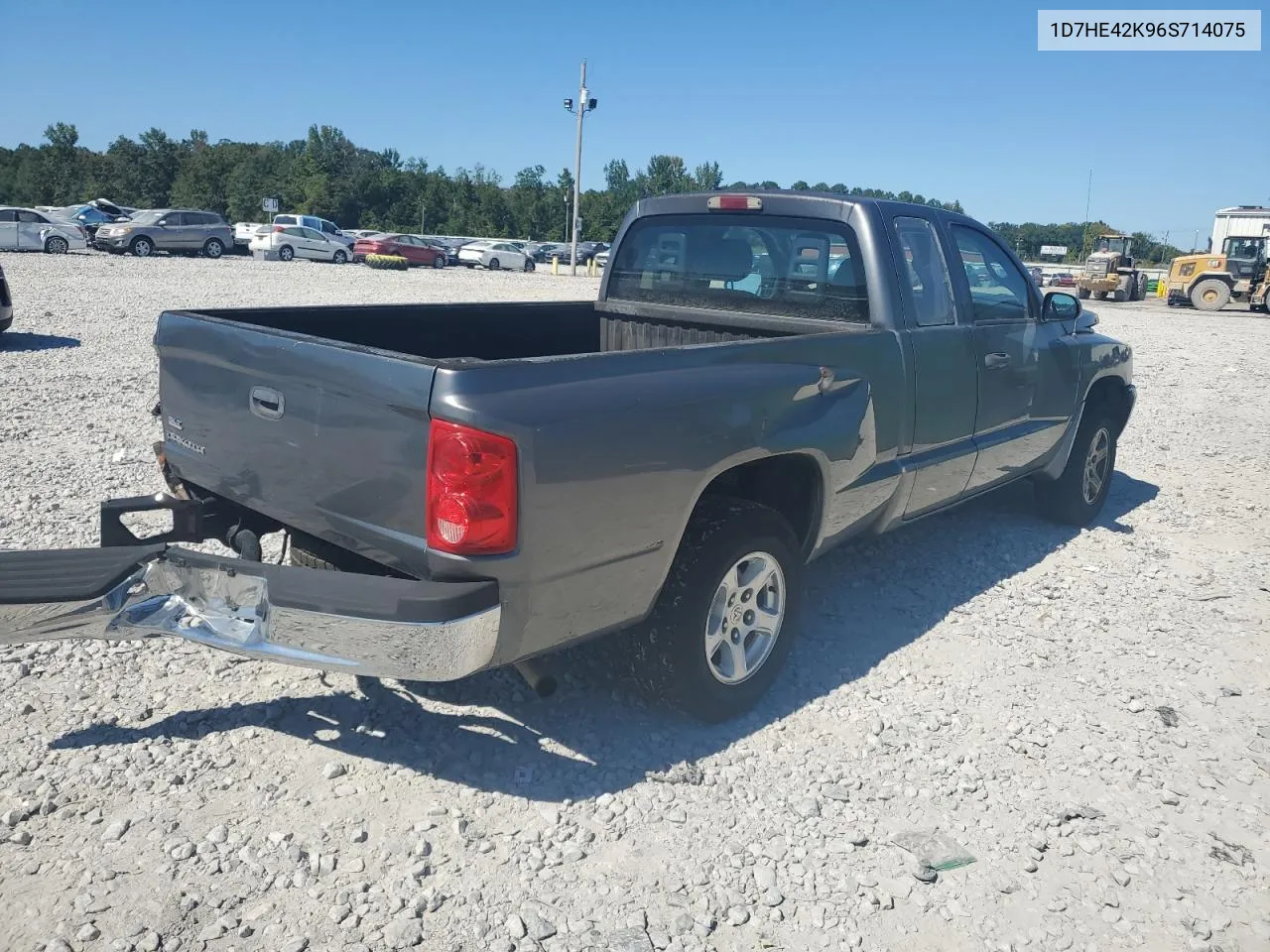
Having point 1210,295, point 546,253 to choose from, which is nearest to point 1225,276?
point 1210,295

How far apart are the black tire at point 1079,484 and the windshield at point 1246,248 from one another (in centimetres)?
3196

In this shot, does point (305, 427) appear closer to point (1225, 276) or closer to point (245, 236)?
point (1225, 276)

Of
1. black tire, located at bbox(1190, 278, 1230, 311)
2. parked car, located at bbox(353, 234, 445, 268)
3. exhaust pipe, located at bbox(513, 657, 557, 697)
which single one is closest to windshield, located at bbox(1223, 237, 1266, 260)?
black tire, located at bbox(1190, 278, 1230, 311)

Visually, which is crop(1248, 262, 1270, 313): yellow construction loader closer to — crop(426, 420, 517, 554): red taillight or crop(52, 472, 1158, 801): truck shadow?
crop(52, 472, 1158, 801): truck shadow

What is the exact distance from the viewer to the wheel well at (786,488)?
156 inches

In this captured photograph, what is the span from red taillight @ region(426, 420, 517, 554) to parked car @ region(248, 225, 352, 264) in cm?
3712

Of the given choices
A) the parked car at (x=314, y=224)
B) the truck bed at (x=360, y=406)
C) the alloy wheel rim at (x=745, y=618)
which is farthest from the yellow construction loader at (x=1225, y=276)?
the truck bed at (x=360, y=406)

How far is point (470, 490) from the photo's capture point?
2766 millimetres

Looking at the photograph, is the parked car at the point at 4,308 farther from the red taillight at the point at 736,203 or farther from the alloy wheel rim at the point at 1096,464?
the alloy wheel rim at the point at 1096,464

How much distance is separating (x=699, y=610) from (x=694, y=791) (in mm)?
613

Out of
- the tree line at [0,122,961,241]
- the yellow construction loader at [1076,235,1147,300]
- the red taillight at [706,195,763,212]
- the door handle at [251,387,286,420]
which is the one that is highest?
the tree line at [0,122,961,241]

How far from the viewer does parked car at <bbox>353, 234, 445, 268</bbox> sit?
41156 mm

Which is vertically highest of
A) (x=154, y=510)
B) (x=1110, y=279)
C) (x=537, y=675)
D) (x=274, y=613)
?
(x=1110, y=279)

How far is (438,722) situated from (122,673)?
131 centimetres
